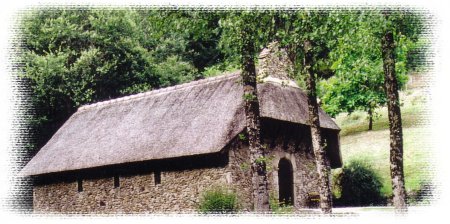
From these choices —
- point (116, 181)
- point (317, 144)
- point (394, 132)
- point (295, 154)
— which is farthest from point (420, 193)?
point (116, 181)

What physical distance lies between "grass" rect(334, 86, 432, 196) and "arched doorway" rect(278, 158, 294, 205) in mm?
5072

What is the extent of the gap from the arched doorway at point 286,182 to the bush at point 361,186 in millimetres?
3624

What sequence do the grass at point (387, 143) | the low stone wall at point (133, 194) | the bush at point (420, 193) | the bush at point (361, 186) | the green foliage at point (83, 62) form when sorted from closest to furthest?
the low stone wall at point (133, 194), the bush at point (420, 193), the bush at point (361, 186), the grass at point (387, 143), the green foliage at point (83, 62)

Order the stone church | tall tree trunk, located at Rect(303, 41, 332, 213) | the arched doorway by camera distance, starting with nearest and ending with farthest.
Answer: tall tree trunk, located at Rect(303, 41, 332, 213), the stone church, the arched doorway

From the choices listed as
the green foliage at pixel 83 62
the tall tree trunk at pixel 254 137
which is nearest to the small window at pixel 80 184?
the green foliage at pixel 83 62

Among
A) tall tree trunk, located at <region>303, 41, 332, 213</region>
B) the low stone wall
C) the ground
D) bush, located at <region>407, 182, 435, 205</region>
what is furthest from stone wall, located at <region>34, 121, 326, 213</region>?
the ground

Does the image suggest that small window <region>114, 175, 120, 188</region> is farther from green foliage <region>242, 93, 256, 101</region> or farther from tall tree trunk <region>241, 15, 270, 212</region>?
green foliage <region>242, 93, 256, 101</region>

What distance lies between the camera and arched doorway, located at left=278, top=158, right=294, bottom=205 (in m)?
20.6

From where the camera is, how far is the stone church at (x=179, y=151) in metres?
18.1

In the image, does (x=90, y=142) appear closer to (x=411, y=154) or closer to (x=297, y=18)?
(x=297, y=18)

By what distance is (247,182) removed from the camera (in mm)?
Result: 18234

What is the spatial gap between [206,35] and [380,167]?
53.2 ft

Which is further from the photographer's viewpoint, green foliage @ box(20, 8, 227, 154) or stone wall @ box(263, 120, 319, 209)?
green foliage @ box(20, 8, 227, 154)

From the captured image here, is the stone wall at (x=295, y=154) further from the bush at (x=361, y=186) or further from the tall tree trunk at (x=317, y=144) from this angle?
the tall tree trunk at (x=317, y=144)
